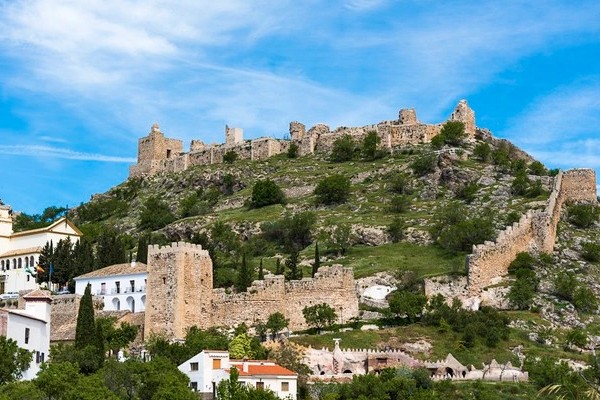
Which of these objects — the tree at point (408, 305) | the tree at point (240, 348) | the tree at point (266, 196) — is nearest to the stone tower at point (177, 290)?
the tree at point (240, 348)

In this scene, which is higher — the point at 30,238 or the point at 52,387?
the point at 30,238

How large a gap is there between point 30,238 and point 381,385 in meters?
43.6

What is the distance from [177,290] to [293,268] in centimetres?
1201

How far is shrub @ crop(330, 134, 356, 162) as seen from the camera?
118750mm

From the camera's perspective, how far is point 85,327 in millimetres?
63344

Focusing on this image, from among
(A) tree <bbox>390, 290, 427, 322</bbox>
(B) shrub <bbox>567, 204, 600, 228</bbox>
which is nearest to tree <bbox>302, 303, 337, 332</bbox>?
(A) tree <bbox>390, 290, 427, 322</bbox>

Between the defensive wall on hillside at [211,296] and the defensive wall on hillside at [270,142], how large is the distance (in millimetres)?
47082

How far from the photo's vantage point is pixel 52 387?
5072 cm

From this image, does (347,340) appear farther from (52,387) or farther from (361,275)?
(52,387)

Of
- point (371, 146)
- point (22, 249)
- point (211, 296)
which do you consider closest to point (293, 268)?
point (211, 296)

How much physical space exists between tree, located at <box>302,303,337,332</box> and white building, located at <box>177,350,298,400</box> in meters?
9.86

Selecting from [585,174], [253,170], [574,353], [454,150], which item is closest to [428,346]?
[574,353]

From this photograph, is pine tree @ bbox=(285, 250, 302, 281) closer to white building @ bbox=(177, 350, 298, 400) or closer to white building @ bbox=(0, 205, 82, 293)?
white building @ bbox=(177, 350, 298, 400)

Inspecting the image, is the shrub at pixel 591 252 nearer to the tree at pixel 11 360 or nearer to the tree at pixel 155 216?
the tree at pixel 155 216
